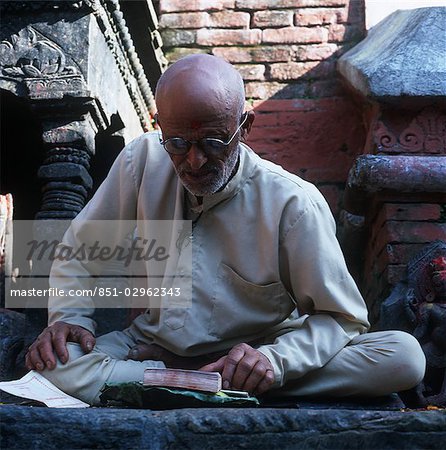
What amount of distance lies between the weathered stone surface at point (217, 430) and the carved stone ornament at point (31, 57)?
2.18 m

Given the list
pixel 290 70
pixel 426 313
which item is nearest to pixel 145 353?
pixel 426 313

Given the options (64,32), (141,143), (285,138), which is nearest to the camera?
(141,143)

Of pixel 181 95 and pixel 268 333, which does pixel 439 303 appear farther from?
pixel 181 95

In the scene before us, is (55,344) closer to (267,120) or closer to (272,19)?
(267,120)

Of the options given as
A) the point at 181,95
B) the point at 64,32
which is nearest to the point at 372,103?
the point at 64,32

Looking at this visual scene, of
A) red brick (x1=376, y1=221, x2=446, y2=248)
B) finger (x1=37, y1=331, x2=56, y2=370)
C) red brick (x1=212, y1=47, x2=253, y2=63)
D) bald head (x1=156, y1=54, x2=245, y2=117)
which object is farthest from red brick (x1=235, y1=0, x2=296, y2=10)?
finger (x1=37, y1=331, x2=56, y2=370)

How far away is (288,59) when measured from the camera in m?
4.86

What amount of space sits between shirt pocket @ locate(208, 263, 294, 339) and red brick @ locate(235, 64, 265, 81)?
2.25 metres

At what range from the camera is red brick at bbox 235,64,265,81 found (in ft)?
15.9

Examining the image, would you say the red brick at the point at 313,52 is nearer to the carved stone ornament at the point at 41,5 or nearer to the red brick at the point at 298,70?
the red brick at the point at 298,70

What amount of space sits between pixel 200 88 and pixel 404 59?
1788 mm

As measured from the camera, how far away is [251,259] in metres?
2.79

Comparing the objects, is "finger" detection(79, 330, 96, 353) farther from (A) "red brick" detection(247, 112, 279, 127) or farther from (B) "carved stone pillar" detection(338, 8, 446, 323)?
(A) "red brick" detection(247, 112, 279, 127)

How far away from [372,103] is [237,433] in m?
2.60
